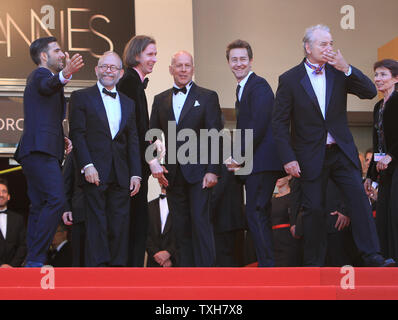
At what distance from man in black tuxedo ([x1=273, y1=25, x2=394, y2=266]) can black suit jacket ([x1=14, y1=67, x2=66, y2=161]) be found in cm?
144

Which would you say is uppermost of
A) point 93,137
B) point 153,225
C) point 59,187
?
point 93,137

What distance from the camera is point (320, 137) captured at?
474cm

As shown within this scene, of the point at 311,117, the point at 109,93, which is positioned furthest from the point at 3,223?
the point at 311,117

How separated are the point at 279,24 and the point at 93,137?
5439mm

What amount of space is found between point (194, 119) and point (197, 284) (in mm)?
1523

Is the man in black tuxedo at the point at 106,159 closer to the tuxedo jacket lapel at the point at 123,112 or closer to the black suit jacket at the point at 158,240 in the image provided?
the tuxedo jacket lapel at the point at 123,112

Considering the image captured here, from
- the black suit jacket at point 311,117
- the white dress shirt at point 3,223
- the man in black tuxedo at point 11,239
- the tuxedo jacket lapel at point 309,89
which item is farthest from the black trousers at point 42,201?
the white dress shirt at point 3,223

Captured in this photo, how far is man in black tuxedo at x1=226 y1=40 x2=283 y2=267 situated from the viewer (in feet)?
15.9

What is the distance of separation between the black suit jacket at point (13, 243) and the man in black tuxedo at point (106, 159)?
103 inches

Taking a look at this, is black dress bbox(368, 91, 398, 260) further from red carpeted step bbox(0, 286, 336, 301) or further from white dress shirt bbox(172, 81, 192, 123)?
red carpeted step bbox(0, 286, 336, 301)

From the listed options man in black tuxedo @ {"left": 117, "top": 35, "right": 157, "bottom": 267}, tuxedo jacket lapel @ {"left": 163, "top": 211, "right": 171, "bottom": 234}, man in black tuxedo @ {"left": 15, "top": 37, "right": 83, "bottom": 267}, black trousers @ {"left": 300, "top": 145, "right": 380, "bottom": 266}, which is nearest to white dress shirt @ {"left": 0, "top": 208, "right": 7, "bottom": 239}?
tuxedo jacket lapel @ {"left": 163, "top": 211, "right": 171, "bottom": 234}

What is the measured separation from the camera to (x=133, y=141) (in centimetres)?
516
